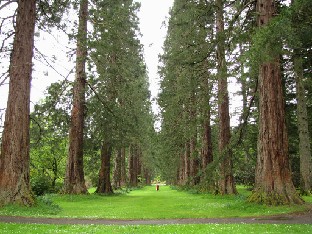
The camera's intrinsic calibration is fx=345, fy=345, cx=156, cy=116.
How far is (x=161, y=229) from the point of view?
27.5ft

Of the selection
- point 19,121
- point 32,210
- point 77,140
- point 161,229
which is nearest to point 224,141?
point 77,140

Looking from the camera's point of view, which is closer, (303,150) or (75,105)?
(303,150)

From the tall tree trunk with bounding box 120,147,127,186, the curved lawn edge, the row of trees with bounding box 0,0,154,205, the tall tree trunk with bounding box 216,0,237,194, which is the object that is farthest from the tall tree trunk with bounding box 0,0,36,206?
the tall tree trunk with bounding box 120,147,127,186

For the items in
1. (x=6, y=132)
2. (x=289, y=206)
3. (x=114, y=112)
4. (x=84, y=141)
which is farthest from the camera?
(x=84, y=141)

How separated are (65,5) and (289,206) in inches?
484

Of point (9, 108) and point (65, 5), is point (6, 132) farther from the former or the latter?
point (65, 5)

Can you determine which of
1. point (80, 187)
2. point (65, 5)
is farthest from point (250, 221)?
point (80, 187)

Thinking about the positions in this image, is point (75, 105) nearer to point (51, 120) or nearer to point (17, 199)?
point (51, 120)

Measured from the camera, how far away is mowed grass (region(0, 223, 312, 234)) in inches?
307

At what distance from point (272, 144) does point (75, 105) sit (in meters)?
14.0

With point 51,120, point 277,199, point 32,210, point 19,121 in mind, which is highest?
point 51,120

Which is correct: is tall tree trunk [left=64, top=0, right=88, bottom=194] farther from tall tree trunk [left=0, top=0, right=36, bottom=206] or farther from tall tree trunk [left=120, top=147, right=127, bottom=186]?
tall tree trunk [left=120, top=147, right=127, bottom=186]

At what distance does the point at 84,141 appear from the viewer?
25078mm

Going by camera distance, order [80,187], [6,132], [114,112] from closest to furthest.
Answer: [6,132], [80,187], [114,112]
